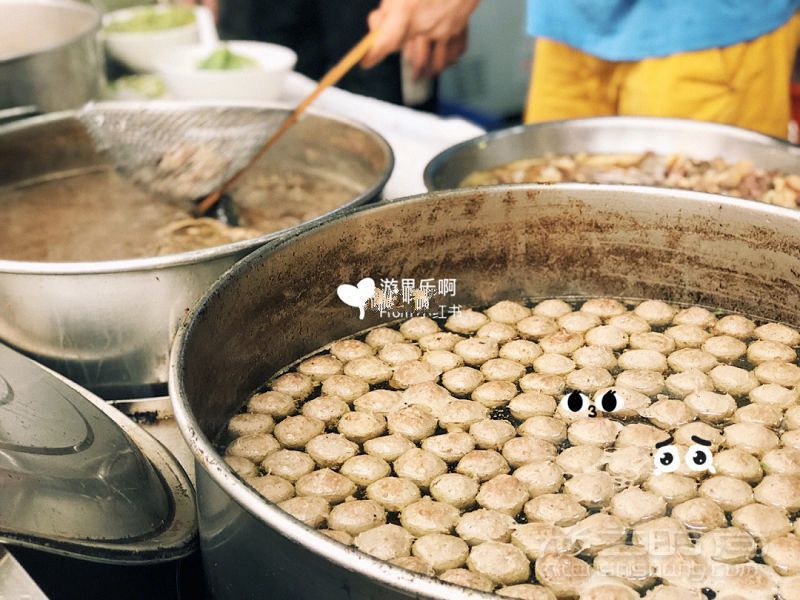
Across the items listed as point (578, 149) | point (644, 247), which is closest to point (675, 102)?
point (578, 149)

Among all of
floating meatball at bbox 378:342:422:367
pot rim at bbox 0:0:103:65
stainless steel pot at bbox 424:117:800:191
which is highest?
pot rim at bbox 0:0:103:65

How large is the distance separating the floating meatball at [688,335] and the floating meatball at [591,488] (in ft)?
1.46

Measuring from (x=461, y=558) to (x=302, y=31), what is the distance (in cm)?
390

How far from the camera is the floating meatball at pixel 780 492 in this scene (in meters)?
1.20

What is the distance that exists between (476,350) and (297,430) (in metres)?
0.39

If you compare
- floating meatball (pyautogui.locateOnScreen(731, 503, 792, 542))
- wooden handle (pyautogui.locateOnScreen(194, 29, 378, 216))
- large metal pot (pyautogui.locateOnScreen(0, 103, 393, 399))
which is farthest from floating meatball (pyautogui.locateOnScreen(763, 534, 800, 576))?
wooden handle (pyautogui.locateOnScreen(194, 29, 378, 216))

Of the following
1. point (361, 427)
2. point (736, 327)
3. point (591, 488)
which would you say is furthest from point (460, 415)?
point (736, 327)

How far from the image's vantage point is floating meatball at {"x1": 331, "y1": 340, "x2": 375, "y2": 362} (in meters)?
1.60

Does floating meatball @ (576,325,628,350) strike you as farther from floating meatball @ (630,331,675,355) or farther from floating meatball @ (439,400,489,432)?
floating meatball @ (439,400,489,432)

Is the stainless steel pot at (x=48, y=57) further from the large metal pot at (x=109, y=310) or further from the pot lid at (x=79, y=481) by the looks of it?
the pot lid at (x=79, y=481)

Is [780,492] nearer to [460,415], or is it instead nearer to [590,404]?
[590,404]

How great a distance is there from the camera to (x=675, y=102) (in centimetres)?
261

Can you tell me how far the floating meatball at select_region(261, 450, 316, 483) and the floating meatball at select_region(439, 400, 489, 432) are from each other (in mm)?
237

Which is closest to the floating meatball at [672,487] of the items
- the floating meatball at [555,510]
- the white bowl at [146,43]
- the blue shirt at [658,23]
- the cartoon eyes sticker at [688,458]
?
the cartoon eyes sticker at [688,458]
